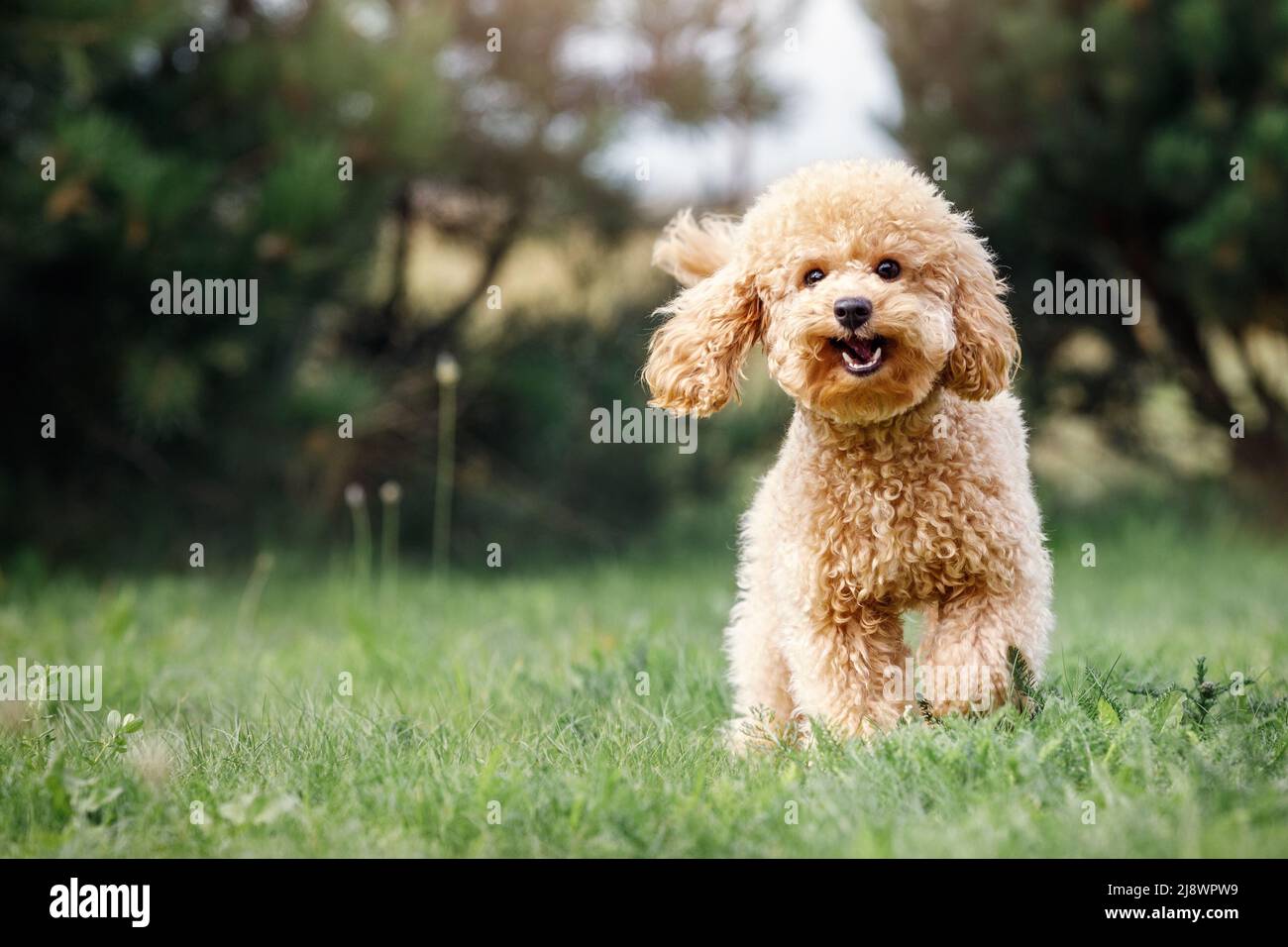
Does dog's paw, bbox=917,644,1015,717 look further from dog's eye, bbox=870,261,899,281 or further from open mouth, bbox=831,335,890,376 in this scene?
dog's eye, bbox=870,261,899,281

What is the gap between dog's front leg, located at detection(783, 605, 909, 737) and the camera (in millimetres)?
2898

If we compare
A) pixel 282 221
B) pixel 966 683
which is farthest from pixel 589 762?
pixel 282 221

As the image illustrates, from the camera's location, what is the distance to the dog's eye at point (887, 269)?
9.36ft

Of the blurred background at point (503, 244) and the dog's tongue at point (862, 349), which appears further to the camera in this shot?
the blurred background at point (503, 244)

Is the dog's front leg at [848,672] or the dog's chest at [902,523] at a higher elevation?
the dog's chest at [902,523]

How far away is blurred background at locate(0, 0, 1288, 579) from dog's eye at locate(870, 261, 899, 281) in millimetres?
3507

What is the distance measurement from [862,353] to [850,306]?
117 mm

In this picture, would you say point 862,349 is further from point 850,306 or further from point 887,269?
point 887,269

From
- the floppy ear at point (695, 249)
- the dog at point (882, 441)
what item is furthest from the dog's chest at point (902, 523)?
the floppy ear at point (695, 249)

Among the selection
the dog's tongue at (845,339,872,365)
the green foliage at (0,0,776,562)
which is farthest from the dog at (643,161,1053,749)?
the green foliage at (0,0,776,562)

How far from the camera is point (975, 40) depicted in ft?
24.1

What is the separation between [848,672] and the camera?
2.93 metres

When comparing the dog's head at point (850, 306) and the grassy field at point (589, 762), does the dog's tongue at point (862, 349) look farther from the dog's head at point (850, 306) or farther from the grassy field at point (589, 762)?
the grassy field at point (589, 762)

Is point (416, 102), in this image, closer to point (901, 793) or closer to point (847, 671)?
point (847, 671)
